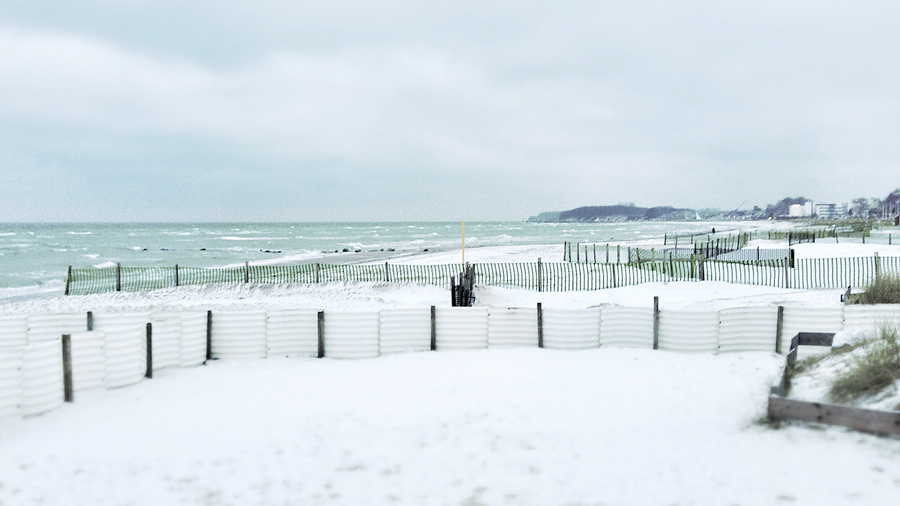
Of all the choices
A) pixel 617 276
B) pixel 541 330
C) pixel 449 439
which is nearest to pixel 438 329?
pixel 541 330

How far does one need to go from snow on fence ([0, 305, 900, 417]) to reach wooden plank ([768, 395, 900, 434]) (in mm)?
4611

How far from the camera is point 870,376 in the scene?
22.7 ft

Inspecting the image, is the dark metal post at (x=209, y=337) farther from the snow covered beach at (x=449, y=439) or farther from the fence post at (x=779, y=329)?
the fence post at (x=779, y=329)

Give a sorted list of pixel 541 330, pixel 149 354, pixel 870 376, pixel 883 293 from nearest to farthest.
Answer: pixel 870 376, pixel 149 354, pixel 541 330, pixel 883 293

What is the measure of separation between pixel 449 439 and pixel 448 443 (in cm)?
13

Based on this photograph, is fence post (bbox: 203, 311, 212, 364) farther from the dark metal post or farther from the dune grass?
the dune grass

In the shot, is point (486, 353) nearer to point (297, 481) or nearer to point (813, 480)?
point (297, 481)

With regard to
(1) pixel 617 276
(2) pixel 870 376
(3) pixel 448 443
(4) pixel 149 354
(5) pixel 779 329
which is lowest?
(3) pixel 448 443

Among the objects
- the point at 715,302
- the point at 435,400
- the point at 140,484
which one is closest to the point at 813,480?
the point at 435,400

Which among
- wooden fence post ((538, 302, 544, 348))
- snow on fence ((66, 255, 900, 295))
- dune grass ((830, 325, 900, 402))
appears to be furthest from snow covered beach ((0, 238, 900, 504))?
snow on fence ((66, 255, 900, 295))

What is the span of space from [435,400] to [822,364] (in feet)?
18.0

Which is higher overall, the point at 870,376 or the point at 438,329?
the point at 870,376

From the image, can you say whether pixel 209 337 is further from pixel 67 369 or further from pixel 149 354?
pixel 67 369

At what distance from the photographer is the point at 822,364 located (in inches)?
327
